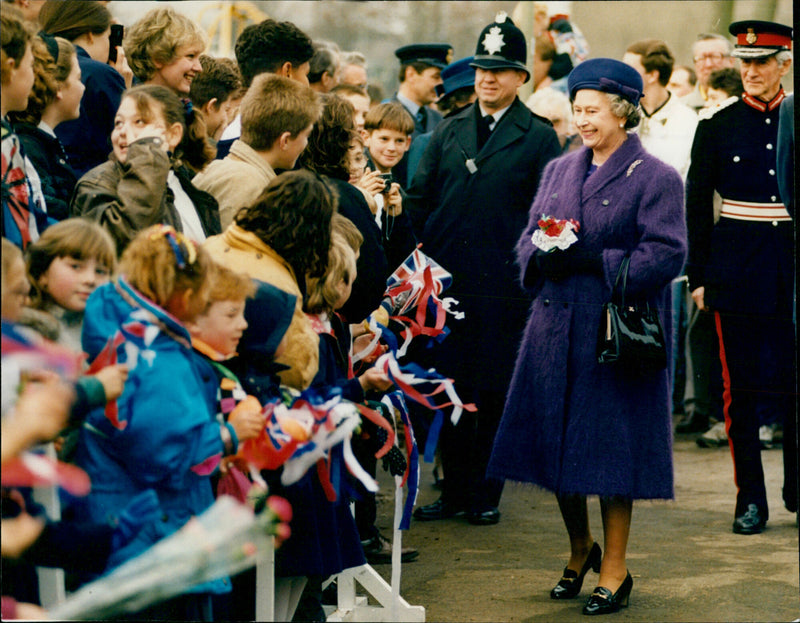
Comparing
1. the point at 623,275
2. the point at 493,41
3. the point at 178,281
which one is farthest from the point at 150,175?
the point at 493,41

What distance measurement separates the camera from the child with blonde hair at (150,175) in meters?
3.79

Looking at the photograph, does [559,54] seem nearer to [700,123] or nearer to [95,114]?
[700,123]

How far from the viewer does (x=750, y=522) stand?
232 inches

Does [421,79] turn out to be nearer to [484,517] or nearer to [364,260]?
[484,517]

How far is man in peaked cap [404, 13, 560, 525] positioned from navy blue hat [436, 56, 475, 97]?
1.14 meters

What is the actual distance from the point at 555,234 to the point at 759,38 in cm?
180

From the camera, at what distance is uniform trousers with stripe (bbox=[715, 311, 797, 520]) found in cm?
593

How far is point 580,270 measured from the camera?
4734mm

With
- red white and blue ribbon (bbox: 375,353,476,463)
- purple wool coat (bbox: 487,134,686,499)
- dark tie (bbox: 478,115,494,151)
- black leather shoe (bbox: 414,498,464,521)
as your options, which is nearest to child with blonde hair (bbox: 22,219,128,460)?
red white and blue ribbon (bbox: 375,353,476,463)

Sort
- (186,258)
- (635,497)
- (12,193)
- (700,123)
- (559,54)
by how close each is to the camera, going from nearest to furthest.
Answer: (186,258) < (12,193) < (635,497) < (700,123) < (559,54)

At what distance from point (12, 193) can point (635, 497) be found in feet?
8.29

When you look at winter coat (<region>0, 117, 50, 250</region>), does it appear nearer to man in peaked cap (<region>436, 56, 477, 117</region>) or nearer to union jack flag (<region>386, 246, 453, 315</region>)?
union jack flag (<region>386, 246, 453, 315</region>)

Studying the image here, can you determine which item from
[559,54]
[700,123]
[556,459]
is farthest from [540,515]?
[559,54]

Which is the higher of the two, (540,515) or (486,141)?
(486,141)
